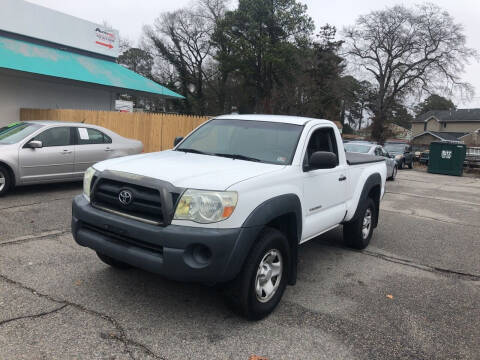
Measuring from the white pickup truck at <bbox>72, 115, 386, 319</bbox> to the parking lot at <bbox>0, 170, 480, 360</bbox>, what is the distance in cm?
34

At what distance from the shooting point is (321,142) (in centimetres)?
486

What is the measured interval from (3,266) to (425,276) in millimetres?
5054

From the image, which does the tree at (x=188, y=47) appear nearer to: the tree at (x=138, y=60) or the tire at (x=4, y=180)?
the tree at (x=138, y=60)

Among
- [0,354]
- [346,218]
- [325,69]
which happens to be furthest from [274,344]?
[325,69]

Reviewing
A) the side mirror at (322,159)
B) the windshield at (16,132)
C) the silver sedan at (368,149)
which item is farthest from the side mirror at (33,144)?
the silver sedan at (368,149)

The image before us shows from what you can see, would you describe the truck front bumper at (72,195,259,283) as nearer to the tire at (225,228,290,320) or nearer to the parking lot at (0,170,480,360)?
the tire at (225,228,290,320)

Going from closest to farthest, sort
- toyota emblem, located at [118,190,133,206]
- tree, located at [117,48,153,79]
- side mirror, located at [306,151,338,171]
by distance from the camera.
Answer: toyota emblem, located at [118,190,133,206]
side mirror, located at [306,151,338,171]
tree, located at [117,48,153,79]

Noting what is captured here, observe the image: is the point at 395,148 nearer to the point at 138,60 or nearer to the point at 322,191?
the point at 322,191

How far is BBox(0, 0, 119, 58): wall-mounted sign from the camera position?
15.1 m

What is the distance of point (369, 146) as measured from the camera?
16.0m

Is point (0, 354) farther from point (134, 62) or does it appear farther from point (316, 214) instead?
point (134, 62)

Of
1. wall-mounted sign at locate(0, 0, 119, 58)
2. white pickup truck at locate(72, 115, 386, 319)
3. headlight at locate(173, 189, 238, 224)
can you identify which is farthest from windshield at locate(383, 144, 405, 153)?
headlight at locate(173, 189, 238, 224)

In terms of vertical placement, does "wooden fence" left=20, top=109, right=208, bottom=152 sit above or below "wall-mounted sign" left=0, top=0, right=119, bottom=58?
below

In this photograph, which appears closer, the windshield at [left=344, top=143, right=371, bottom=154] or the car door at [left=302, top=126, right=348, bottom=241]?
the car door at [left=302, top=126, right=348, bottom=241]
